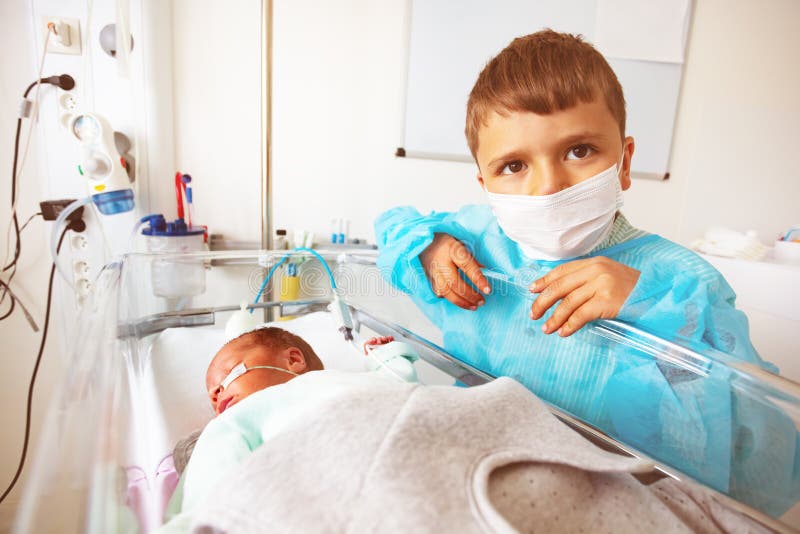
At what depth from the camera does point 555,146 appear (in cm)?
61

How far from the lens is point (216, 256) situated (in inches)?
40.4

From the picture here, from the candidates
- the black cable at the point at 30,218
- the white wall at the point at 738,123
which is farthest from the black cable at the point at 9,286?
the white wall at the point at 738,123

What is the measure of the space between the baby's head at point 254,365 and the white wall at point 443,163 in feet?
2.79

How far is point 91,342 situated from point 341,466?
0.41m

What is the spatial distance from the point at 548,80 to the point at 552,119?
0.07m

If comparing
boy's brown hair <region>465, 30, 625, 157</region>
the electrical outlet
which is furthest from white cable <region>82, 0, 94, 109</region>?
boy's brown hair <region>465, 30, 625, 157</region>

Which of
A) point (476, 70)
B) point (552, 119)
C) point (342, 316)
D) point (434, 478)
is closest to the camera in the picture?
point (434, 478)

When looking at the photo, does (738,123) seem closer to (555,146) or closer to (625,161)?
(625,161)

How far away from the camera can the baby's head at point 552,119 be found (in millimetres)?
605

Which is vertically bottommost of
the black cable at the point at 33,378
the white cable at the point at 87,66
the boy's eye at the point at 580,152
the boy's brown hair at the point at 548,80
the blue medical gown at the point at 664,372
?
the black cable at the point at 33,378

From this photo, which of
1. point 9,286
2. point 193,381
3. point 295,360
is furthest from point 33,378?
point 295,360

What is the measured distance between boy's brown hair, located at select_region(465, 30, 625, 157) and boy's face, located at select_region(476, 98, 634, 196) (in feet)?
0.05

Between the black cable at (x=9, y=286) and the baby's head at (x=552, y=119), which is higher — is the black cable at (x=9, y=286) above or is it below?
below

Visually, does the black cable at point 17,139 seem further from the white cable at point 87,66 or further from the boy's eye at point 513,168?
the boy's eye at point 513,168
